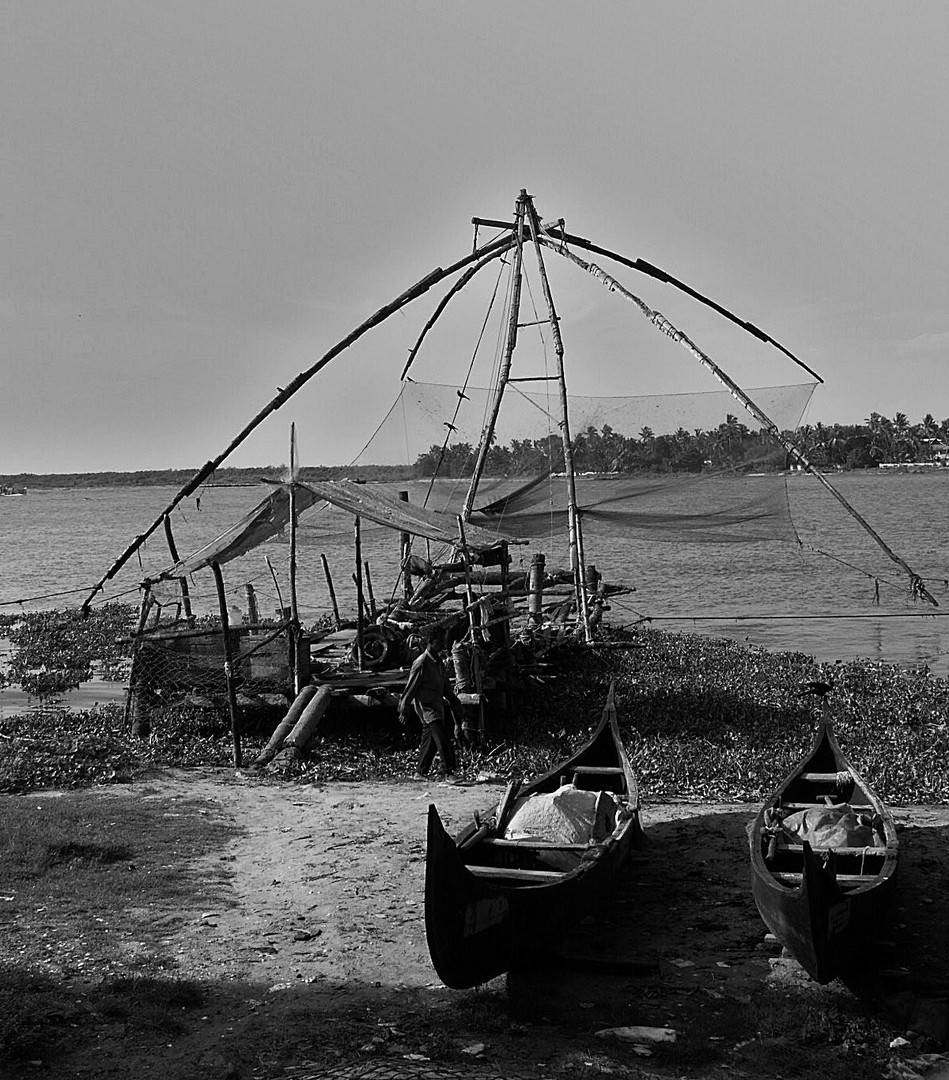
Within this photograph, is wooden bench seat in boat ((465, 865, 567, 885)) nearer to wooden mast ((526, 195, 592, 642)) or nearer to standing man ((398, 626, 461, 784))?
standing man ((398, 626, 461, 784))

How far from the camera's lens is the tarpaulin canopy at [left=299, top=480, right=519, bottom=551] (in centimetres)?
1394

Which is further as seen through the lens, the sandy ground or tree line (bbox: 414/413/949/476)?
tree line (bbox: 414/413/949/476)

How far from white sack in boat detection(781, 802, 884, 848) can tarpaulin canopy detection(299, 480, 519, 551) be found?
6.71 metres

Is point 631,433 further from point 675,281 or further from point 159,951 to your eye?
point 159,951

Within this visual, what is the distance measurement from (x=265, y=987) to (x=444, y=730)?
5.59 meters

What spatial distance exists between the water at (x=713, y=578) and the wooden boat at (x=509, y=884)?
7995mm

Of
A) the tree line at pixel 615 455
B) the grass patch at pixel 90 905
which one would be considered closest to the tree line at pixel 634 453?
the tree line at pixel 615 455

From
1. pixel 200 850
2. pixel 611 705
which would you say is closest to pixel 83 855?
pixel 200 850

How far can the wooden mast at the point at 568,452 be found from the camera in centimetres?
1435

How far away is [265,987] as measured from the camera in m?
6.78

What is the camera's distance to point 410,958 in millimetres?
7238

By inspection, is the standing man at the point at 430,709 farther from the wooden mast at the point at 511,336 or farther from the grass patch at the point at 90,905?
the wooden mast at the point at 511,336

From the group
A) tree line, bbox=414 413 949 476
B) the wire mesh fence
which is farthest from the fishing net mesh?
the wire mesh fence

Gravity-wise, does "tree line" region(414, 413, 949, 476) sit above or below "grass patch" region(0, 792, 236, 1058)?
above
